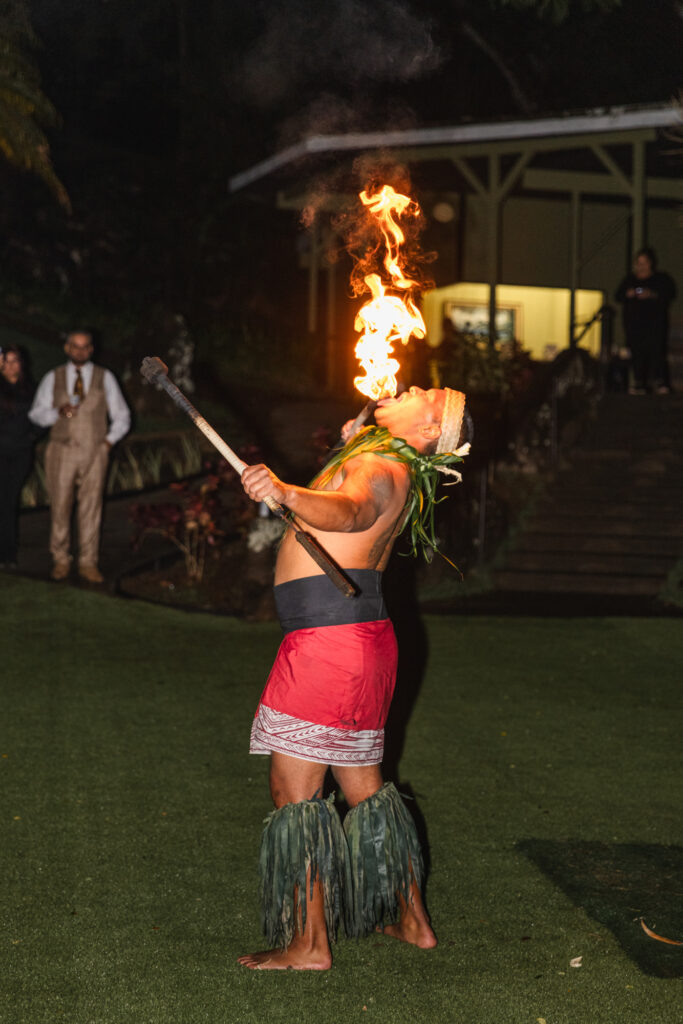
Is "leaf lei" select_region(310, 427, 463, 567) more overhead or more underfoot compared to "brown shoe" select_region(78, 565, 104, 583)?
more overhead

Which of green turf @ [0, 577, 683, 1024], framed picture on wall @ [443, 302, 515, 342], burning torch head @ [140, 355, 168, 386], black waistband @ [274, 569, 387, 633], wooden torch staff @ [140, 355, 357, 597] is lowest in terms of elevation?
green turf @ [0, 577, 683, 1024]

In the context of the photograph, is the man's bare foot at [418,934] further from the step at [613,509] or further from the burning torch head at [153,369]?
the step at [613,509]

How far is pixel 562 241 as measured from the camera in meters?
21.1

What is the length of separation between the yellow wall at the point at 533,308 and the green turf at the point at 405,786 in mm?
13370

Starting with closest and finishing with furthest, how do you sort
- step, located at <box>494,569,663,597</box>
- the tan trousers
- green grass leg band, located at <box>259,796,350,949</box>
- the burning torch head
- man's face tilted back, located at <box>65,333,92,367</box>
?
the burning torch head, green grass leg band, located at <box>259,796,350,949</box>, man's face tilted back, located at <box>65,333,92,367</box>, the tan trousers, step, located at <box>494,569,663,597</box>

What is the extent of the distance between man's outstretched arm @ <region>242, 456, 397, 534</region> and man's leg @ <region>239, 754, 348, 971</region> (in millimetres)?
805

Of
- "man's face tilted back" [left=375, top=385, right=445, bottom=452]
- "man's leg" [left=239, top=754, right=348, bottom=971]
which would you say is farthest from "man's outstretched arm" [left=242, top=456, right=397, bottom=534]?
"man's leg" [left=239, top=754, right=348, bottom=971]

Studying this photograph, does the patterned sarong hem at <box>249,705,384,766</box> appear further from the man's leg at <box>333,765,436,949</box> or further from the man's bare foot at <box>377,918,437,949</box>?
the man's bare foot at <box>377,918,437,949</box>

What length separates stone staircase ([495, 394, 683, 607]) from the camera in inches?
446

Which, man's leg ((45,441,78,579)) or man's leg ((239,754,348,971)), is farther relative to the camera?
man's leg ((45,441,78,579))

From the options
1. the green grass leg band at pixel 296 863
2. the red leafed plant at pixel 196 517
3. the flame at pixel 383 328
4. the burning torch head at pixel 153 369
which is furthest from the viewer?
the red leafed plant at pixel 196 517

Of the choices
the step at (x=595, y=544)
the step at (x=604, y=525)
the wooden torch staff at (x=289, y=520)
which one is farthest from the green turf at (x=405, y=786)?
the step at (x=604, y=525)

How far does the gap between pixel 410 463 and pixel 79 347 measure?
6.66m

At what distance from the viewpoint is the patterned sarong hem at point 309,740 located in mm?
3736
